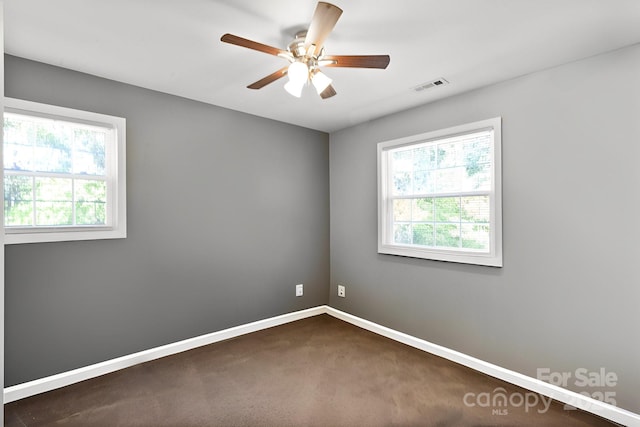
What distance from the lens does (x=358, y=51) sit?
205cm

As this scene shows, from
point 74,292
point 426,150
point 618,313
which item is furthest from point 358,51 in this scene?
point 74,292

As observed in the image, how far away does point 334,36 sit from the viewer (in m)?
1.88

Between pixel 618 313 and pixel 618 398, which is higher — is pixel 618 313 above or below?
above

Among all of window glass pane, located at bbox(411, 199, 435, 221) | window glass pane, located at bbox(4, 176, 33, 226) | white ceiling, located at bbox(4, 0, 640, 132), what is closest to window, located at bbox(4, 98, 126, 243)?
window glass pane, located at bbox(4, 176, 33, 226)

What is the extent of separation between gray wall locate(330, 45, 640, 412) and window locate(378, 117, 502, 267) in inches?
3.7

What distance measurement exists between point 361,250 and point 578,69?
2451 millimetres

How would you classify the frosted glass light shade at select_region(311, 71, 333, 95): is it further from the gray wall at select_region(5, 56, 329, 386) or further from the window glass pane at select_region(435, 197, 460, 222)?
the window glass pane at select_region(435, 197, 460, 222)

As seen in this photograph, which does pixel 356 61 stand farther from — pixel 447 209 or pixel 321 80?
pixel 447 209

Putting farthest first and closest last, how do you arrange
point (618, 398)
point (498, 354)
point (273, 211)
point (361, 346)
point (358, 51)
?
point (273, 211)
point (361, 346)
point (498, 354)
point (358, 51)
point (618, 398)

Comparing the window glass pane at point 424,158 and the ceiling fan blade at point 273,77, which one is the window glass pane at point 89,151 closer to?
the ceiling fan blade at point 273,77

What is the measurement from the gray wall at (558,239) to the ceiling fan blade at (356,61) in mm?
1334

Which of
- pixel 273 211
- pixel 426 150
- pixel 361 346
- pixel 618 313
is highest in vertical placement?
pixel 426 150

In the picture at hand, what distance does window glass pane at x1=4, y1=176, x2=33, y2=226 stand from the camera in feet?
6.90

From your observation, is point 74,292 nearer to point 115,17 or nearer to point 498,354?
point 115,17
